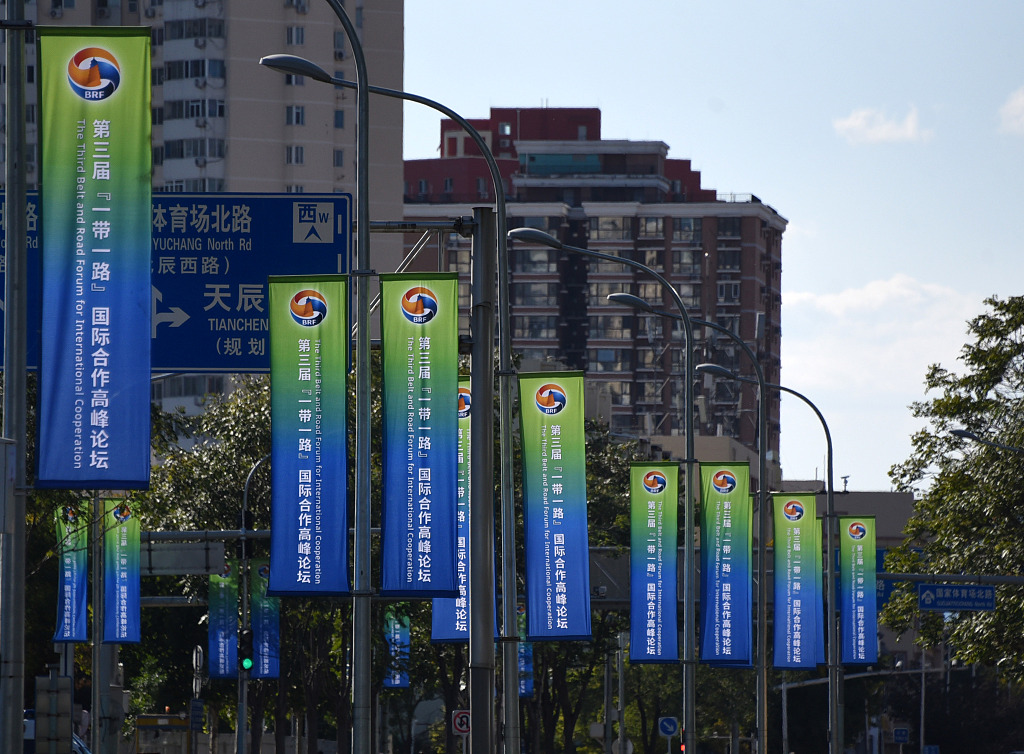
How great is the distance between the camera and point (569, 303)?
504ft

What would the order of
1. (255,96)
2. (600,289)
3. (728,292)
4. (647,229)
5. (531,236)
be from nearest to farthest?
(531,236) < (255,96) < (728,292) < (647,229) < (600,289)

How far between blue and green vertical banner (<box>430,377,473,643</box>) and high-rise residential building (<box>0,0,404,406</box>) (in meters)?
82.9

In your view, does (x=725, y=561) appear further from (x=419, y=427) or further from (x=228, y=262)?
(x=419, y=427)

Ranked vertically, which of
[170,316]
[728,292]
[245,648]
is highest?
[728,292]

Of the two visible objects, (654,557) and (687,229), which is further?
(687,229)

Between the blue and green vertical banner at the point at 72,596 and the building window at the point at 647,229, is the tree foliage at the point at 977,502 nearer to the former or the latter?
the blue and green vertical banner at the point at 72,596

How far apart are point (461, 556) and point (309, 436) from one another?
5758 millimetres

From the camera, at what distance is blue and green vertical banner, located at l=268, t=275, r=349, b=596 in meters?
18.3

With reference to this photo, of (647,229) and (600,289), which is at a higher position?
(647,229)

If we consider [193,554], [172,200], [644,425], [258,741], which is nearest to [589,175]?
[644,425]

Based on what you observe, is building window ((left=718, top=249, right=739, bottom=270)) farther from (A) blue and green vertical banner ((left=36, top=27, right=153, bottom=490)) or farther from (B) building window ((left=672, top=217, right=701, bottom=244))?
(A) blue and green vertical banner ((left=36, top=27, right=153, bottom=490))

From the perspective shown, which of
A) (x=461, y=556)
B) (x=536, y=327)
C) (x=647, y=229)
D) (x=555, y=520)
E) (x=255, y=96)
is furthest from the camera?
(x=536, y=327)

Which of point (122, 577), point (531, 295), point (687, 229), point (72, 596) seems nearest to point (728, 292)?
point (687, 229)

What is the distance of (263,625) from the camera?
4097 centimetres
